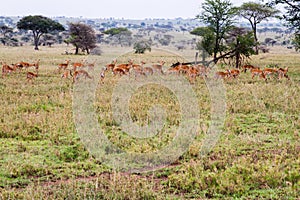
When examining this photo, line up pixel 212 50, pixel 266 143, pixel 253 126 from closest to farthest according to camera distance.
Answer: pixel 266 143
pixel 253 126
pixel 212 50

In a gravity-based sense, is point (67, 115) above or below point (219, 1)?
below

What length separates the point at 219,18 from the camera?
2338cm

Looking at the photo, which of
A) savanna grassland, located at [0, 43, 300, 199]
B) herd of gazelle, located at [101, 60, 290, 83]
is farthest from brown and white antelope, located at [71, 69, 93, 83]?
savanna grassland, located at [0, 43, 300, 199]

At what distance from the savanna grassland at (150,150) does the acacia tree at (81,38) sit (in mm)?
27407

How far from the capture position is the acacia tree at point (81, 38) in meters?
38.1

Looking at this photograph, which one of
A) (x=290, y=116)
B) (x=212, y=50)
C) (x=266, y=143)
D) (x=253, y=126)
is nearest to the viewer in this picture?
(x=266, y=143)

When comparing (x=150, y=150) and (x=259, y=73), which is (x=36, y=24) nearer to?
(x=259, y=73)

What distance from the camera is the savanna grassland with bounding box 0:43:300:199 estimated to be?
17.0ft

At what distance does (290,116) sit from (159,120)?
283 cm

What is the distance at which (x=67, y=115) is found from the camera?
347 inches

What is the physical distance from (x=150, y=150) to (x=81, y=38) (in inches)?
1296

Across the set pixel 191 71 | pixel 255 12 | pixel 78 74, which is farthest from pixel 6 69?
pixel 255 12

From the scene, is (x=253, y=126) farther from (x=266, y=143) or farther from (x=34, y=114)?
(x=34, y=114)

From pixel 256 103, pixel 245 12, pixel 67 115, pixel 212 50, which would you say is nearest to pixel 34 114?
pixel 67 115
